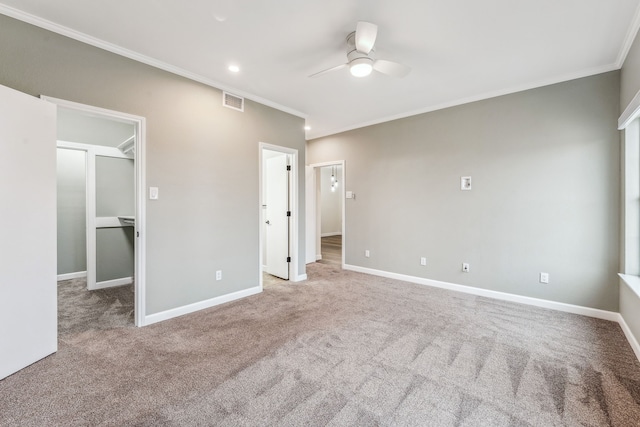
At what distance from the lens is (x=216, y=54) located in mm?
2771

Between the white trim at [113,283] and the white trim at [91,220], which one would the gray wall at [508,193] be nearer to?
the white trim at [113,283]

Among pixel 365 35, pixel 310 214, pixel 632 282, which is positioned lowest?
pixel 632 282

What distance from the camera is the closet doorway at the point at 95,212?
4.04 meters

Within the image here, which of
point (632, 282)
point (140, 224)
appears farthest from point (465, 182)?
point (140, 224)

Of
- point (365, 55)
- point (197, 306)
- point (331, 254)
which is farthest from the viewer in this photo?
point (331, 254)

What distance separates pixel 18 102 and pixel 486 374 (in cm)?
404

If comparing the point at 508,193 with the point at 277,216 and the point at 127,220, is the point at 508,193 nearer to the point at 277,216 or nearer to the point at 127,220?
the point at 277,216

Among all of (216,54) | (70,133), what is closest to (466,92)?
(216,54)

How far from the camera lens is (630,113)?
249 cm

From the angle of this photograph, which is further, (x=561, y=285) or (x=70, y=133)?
(x=70, y=133)

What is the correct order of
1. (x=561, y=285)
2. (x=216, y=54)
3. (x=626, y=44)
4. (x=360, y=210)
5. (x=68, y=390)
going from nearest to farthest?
(x=68, y=390) < (x=626, y=44) < (x=216, y=54) < (x=561, y=285) < (x=360, y=210)

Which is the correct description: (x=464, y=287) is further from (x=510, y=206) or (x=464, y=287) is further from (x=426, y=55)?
(x=426, y=55)

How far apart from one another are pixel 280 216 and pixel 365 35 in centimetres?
311

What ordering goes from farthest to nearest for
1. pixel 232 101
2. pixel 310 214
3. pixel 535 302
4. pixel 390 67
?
pixel 310 214
pixel 232 101
pixel 535 302
pixel 390 67
